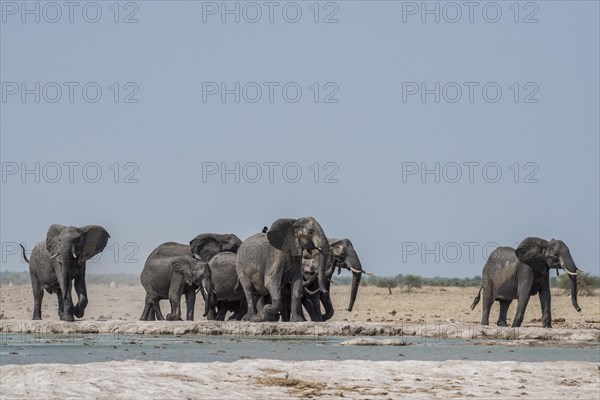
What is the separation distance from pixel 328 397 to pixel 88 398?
306cm

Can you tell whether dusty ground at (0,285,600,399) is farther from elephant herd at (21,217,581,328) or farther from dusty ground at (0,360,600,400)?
elephant herd at (21,217,581,328)

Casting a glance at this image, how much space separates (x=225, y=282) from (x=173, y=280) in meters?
1.43

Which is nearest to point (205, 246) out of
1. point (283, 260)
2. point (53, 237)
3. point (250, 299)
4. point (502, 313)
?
point (250, 299)

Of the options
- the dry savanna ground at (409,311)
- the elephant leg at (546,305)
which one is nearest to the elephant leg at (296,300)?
the elephant leg at (546,305)

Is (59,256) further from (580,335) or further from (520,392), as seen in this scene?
(520,392)

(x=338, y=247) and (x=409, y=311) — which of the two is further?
(x=409, y=311)

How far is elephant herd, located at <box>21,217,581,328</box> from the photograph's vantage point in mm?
33500

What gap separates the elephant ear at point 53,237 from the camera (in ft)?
112

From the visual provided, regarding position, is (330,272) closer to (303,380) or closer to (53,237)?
(53,237)

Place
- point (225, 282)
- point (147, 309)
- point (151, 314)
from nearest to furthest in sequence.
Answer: point (225, 282) → point (147, 309) → point (151, 314)

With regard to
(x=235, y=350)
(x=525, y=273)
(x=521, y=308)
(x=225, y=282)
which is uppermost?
(x=525, y=273)

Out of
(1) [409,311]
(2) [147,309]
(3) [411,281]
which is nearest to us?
(2) [147,309]

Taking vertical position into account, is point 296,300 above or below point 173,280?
below

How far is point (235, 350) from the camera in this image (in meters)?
26.0
